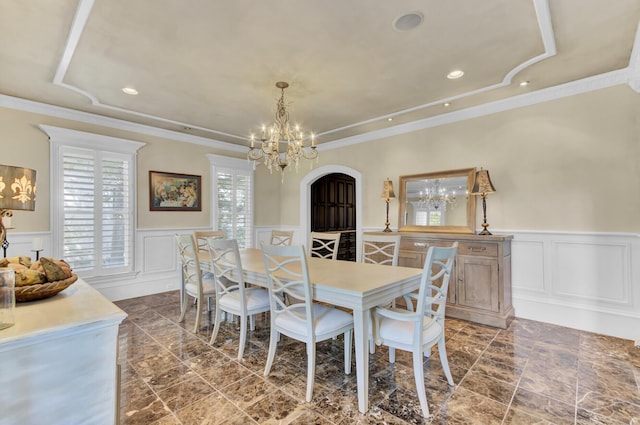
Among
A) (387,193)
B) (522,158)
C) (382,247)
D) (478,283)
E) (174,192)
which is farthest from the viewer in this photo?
(174,192)

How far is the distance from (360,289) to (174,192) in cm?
424

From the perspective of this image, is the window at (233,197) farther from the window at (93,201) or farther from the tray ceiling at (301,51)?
the tray ceiling at (301,51)

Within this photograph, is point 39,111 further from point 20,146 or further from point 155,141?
point 155,141

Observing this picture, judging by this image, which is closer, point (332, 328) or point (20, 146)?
point (332, 328)

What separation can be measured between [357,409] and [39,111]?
5.00 m

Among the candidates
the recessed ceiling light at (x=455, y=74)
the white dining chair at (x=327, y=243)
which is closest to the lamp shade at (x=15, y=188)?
the white dining chair at (x=327, y=243)

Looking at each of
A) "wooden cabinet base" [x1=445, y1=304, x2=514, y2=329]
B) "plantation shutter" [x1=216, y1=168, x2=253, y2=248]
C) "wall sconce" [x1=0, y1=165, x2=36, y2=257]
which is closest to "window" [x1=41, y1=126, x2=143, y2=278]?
"plantation shutter" [x1=216, y1=168, x2=253, y2=248]

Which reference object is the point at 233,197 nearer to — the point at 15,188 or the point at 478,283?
the point at 478,283

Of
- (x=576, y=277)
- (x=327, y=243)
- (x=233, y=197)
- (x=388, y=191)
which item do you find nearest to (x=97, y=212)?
(x=233, y=197)

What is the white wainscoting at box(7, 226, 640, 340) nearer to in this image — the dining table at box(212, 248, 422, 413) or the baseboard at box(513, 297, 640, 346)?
the baseboard at box(513, 297, 640, 346)

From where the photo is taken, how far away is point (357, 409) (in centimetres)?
197

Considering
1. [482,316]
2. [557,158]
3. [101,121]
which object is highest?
[101,121]

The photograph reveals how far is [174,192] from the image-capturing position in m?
5.09

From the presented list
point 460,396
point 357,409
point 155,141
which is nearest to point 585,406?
point 460,396
